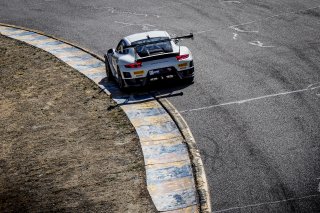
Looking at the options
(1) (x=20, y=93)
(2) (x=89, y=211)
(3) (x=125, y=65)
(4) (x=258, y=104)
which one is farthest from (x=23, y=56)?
(2) (x=89, y=211)

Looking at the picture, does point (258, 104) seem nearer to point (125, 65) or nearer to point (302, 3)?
point (125, 65)

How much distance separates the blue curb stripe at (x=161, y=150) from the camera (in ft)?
38.5

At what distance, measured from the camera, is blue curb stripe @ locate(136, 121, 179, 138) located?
1298cm

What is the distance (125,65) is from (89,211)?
668 cm

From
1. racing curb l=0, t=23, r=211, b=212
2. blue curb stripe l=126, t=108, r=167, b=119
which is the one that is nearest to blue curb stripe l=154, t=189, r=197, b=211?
racing curb l=0, t=23, r=211, b=212

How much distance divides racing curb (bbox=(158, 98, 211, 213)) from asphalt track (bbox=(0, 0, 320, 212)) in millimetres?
154

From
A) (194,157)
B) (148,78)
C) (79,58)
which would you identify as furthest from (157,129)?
(79,58)

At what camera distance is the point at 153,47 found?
15953 mm

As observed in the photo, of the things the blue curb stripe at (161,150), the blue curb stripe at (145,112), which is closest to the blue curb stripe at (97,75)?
the blue curb stripe at (145,112)

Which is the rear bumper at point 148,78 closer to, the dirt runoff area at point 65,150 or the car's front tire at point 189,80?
the car's front tire at point 189,80

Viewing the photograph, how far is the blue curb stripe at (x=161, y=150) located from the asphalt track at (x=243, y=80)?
17.7 inches

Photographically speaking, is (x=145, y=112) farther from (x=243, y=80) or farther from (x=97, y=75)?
(x=97, y=75)

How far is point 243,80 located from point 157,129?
13.2ft

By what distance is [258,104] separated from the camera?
13.9 meters
